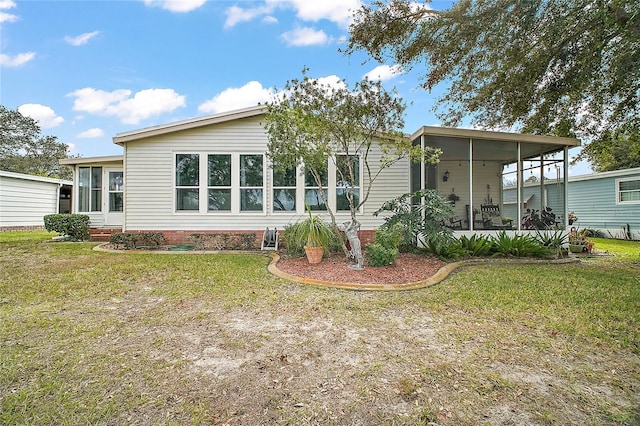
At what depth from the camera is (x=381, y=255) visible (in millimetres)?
6473

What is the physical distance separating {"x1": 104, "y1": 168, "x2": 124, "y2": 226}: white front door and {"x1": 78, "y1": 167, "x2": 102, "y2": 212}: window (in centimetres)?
39

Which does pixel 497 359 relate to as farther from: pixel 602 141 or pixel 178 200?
pixel 602 141

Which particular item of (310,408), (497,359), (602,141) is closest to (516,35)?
(602,141)

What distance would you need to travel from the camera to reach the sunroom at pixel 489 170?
8422 mm

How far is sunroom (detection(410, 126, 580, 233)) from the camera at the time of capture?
842 centimetres

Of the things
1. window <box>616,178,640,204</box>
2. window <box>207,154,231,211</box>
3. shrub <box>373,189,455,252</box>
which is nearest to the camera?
shrub <box>373,189,455,252</box>

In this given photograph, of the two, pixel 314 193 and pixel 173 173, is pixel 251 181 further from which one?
pixel 173 173

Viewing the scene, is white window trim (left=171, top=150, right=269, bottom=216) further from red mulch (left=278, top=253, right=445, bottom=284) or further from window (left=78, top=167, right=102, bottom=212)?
window (left=78, top=167, right=102, bottom=212)

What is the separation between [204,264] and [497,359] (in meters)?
5.71

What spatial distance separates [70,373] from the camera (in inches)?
98.1

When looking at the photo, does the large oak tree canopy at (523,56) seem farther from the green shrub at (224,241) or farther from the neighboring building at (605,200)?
the green shrub at (224,241)

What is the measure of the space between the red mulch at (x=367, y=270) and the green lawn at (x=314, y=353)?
0.61m

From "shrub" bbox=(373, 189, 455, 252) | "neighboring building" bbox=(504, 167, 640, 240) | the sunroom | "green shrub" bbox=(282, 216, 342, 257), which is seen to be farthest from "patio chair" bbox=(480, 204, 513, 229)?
"green shrub" bbox=(282, 216, 342, 257)

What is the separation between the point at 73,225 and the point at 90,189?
1.52 meters
